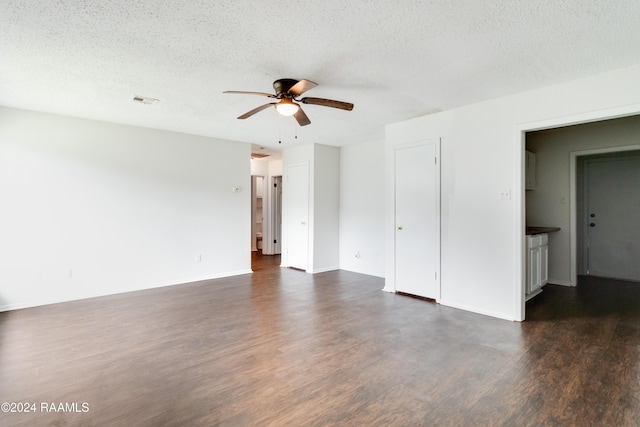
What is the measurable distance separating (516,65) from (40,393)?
439 centimetres

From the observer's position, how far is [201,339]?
3.04m

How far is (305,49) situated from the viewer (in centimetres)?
248

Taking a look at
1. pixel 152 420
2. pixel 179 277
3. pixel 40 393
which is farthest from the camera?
pixel 179 277

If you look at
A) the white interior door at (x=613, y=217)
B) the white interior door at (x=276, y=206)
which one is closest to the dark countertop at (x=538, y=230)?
the white interior door at (x=613, y=217)

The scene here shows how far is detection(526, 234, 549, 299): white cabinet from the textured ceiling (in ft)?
7.05

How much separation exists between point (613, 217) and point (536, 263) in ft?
7.66

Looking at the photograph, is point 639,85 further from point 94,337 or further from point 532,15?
point 94,337

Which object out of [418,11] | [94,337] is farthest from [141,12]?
[94,337]

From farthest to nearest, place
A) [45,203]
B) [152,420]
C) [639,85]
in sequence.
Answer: [45,203] < [639,85] < [152,420]

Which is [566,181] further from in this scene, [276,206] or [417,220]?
[276,206]

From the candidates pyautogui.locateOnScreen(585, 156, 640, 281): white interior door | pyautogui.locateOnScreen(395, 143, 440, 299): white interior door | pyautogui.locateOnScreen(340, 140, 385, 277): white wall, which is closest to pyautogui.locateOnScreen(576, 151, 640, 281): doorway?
pyautogui.locateOnScreen(585, 156, 640, 281): white interior door

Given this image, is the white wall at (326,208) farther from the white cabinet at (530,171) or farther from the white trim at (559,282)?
the white trim at (559,282)

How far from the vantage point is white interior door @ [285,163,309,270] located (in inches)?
246

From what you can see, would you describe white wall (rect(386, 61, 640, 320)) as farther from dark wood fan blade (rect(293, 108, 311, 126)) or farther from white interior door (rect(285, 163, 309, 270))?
white interior door (rect(285, 163, 309, 270))
